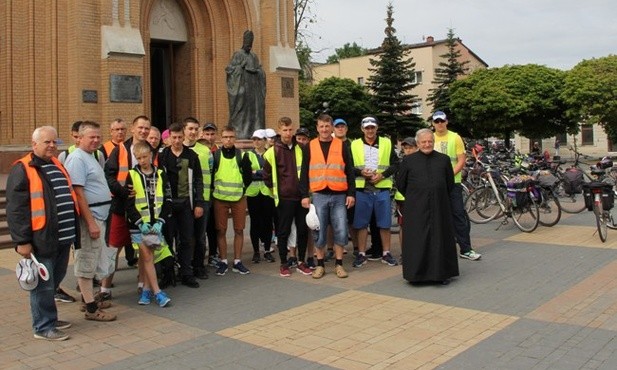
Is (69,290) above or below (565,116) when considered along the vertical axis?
below

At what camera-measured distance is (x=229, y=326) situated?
5.80 m

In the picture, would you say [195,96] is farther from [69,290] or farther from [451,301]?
[451,301]

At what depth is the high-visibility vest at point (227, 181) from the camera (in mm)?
8180

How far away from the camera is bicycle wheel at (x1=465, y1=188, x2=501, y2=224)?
1250cm

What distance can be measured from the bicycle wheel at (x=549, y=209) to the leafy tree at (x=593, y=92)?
3384cm

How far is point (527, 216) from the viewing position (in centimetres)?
1129

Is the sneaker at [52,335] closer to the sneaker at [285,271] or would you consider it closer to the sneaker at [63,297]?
the sneaker at [63,297]

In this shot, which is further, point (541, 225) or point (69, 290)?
point (541, 225)

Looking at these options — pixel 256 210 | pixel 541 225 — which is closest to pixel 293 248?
pixel 256 210

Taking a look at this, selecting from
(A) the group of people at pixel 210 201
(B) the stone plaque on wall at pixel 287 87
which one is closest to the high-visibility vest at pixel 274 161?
(A) the group of people at pixel 210 201

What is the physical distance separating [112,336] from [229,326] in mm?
1057

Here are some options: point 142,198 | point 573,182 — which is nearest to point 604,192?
point 573,182

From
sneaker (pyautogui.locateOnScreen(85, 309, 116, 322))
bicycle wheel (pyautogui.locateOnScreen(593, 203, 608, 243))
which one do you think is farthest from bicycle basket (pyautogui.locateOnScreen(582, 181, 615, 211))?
sneaker (pyautogui.locateOnScreen(85, 309, 116, 322))

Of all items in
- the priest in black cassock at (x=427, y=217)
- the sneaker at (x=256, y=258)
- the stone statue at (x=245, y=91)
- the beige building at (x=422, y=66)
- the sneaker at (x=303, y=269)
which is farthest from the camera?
the beige building at (x=422, y=66)
